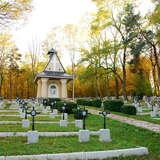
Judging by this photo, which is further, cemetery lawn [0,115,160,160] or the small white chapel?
the small white chapel

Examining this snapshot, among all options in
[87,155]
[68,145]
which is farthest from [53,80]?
[87,155]

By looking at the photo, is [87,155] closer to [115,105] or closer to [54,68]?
[115,105]

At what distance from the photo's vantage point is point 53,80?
45031mm

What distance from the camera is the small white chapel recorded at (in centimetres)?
4375

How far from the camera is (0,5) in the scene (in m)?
16.2

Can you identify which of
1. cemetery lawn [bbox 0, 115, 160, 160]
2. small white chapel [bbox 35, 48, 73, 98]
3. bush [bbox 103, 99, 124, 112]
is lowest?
cemetery lawn [bbox 0, 115, 160, 160]

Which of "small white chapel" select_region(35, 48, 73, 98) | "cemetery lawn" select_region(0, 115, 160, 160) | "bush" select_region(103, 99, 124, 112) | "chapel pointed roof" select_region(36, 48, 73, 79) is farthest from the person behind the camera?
"chapel pointed roof" select_region(36, 48, 73, 79)

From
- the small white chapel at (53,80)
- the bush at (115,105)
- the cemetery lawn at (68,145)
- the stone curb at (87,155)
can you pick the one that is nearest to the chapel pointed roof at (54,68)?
the small white chapel at (53,80)

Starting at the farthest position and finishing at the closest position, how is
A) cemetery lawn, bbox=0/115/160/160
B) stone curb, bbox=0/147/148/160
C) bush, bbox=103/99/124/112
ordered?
1. bush, bbox=103/99/124/112
2. cemetery lawn, bbox=0/115/160/160
3. stone curb, bbox=0/147/148/160

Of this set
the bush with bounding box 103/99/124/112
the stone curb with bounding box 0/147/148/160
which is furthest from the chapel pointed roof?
the stone curb with bounding box 0/147/148/160

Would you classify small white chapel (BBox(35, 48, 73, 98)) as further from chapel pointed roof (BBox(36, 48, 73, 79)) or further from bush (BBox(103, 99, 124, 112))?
bush (BBox(103, 99, 124, 112))

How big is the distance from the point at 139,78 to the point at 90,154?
41127 millimetres

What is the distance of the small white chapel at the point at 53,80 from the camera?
4375cm

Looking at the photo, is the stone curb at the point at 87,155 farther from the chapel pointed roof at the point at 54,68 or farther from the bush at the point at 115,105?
the chapel pointed roof at the point at 54,68
